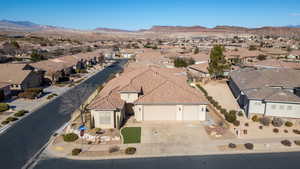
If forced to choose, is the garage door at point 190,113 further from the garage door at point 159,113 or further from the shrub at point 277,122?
the shrub at point 277,122

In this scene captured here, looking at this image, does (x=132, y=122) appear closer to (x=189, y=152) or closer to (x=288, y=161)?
(x=189, y=152)

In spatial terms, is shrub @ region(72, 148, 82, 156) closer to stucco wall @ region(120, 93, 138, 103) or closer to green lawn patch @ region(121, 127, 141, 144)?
green lawn patch @ region(121, 127, 141, 144)

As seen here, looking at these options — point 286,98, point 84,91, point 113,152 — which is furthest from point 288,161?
point 84,91

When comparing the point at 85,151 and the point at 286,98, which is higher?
the point at 286,98

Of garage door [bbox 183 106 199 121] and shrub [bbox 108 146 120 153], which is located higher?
garage door [bbox 183 106 199 121]

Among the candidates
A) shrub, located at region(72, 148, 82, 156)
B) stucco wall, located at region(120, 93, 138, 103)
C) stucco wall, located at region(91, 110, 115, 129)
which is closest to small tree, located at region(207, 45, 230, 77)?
stucco wall, located at region(120, 93, 138, 103)

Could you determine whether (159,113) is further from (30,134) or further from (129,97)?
(30,134)
